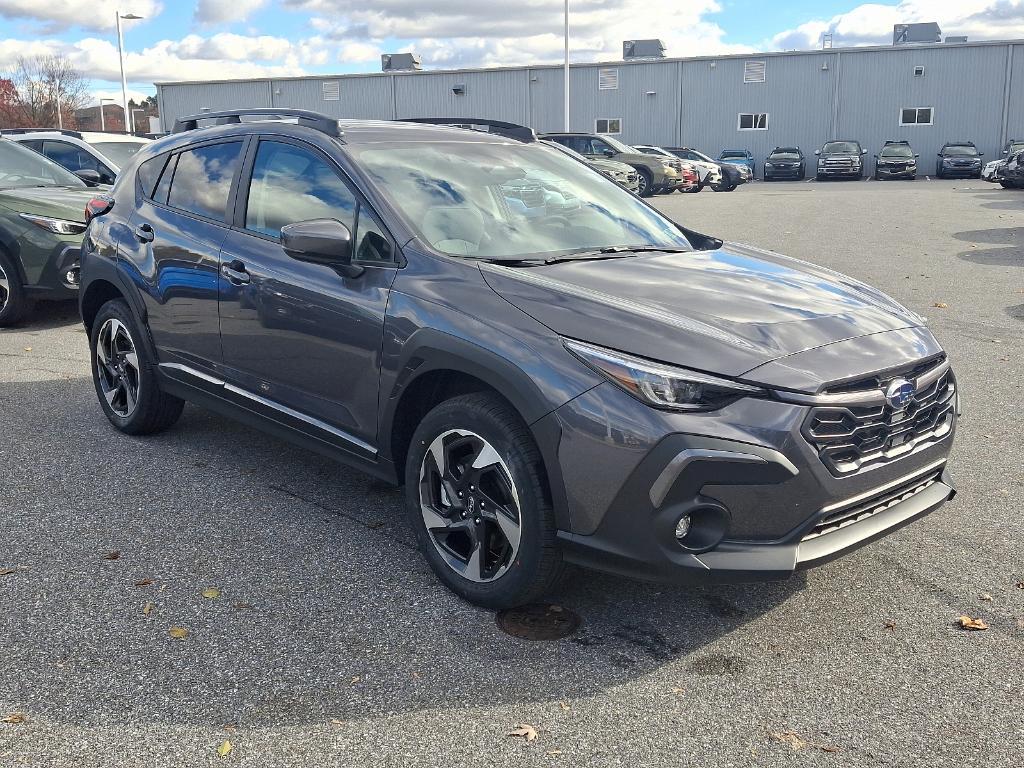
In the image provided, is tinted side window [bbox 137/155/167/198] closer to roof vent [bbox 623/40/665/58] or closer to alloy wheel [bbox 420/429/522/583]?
alloy wheel [bbox 420/429/522/583]

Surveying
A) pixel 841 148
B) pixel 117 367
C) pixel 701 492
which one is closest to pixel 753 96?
pixel 841 148

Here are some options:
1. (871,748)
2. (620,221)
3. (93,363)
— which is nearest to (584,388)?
(871,748)

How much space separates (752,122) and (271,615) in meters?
49.0

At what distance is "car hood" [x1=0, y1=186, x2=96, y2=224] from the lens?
8.84m

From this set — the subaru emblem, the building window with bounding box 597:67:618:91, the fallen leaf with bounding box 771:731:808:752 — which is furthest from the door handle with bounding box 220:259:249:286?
the building window with bounding box 597:67:618:91

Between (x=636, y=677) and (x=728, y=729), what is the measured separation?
1.21 ft

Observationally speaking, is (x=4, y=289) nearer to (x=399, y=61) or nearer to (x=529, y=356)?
(x=529, y=356)

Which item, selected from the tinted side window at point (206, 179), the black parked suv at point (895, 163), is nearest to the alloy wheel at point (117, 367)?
the tinted side window at point (206, 179)

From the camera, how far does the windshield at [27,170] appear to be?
952 cm

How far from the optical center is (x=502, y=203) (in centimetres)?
421

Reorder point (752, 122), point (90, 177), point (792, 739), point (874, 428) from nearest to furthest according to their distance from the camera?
1. point (792, 739)
2. point (874, 428)
3. point (90, 177)
4. point (752, 122)

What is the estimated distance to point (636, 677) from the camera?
313 cm

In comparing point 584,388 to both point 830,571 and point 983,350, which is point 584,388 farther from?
point 983,350

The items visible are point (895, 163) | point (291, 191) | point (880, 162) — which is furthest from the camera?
point (880, 162)
